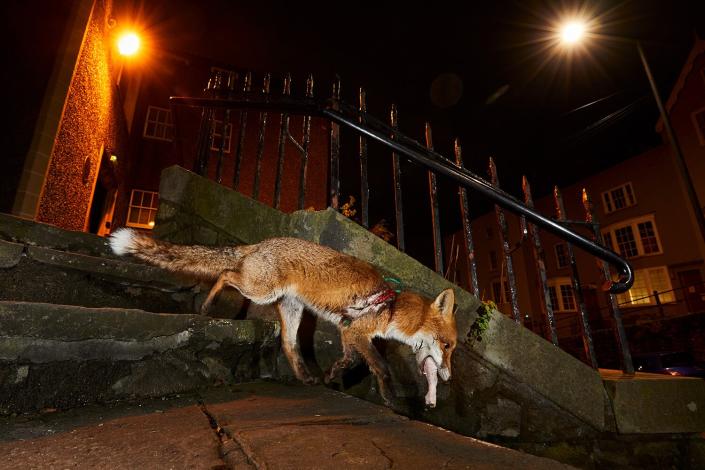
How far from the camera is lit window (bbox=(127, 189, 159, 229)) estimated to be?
11766 mm

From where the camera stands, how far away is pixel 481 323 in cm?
285

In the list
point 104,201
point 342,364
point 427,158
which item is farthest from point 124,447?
point 104,201

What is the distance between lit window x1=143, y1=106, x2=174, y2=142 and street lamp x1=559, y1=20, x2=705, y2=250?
13254mm

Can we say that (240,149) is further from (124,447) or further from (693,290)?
(693,290)

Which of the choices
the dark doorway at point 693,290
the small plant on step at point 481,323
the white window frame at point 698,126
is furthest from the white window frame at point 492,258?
the small plant on step at point 481,323

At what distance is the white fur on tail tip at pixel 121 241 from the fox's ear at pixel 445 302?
2879 millimetres

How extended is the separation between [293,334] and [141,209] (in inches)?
450

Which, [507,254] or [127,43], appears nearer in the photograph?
[507,254]

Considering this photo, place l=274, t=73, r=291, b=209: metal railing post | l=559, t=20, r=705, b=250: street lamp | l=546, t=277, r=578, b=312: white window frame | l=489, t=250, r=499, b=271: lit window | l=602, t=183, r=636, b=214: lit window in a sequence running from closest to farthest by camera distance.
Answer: l=274, t=73, r=291, b=209: metal railing post < l=559, t=20, r=705, b=250: street lamp < l=602, t=183, r=636, b=214: lit window < l=546, t=277, r=578, b=312: white window frame < l=489, t=250, r=499, b=271: lit window

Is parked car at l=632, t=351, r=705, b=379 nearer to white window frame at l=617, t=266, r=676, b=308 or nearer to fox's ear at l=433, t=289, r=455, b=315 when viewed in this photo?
white window frame at l=617, t=266, r=676, b=308

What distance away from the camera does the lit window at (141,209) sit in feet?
38.6

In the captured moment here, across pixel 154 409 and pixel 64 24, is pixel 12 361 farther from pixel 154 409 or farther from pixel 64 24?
pixel 64 24

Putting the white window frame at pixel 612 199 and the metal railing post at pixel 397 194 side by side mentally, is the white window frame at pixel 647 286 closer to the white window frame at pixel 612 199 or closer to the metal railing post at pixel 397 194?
the white window frame at pixel 612 199

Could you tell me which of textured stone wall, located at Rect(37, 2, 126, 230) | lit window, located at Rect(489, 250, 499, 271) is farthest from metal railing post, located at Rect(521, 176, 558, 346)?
→ lit window, located at Rect(489, 250, 499, 271)
